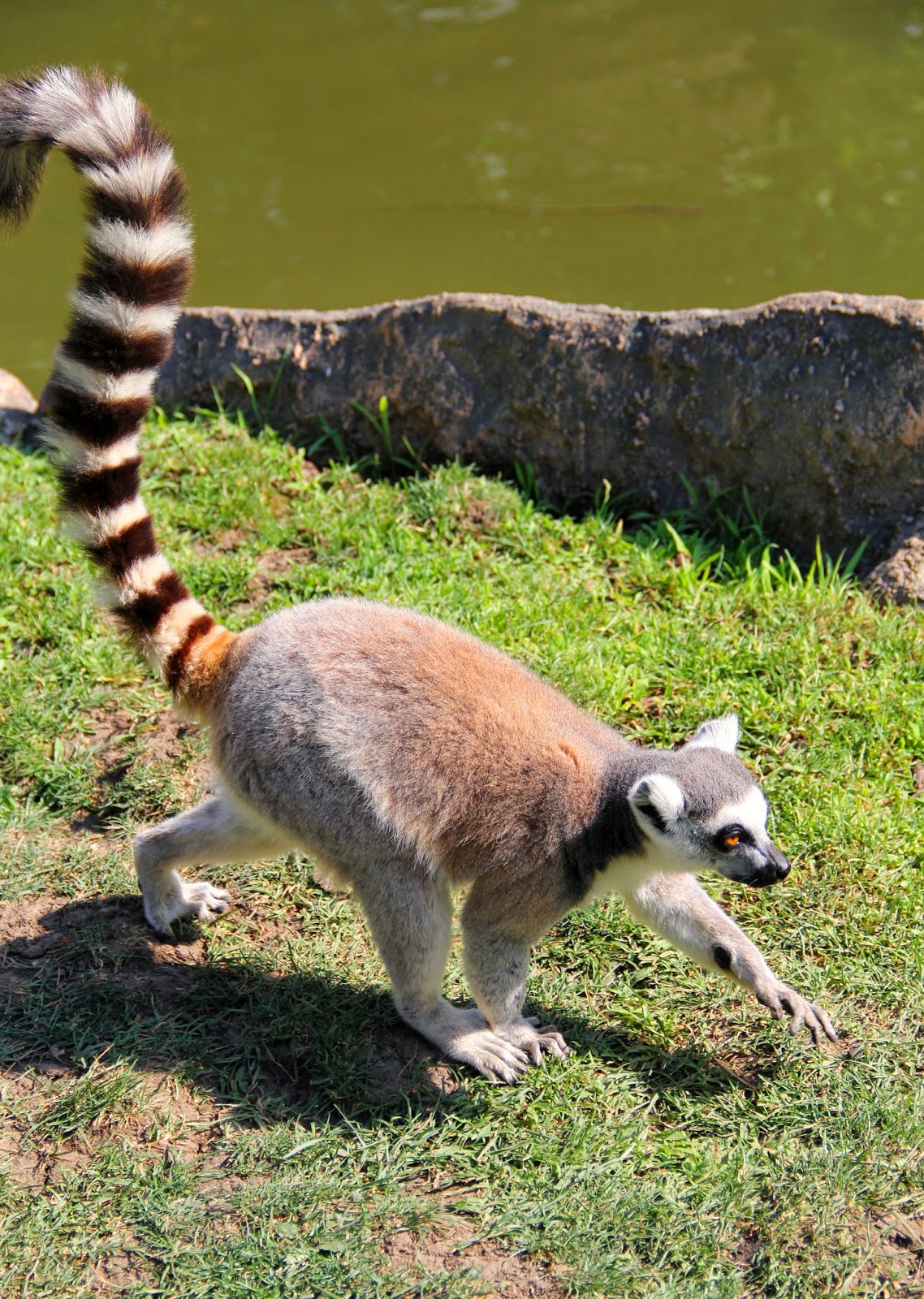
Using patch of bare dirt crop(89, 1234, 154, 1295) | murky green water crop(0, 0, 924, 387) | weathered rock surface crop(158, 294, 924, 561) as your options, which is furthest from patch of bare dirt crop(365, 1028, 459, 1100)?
murky green water crop(0, 0, 924, 387)

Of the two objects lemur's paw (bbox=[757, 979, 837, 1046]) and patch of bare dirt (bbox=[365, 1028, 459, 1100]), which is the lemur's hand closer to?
lemur's paw (bbox=[757, 979, 837, 1046])

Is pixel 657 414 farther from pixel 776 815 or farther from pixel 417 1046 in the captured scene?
pixel 417 1046

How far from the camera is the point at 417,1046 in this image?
375 centimetres

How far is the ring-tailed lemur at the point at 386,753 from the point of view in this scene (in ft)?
11.2

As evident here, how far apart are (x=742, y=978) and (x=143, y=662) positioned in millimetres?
2022

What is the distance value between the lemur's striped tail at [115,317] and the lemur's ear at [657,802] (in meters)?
1.33

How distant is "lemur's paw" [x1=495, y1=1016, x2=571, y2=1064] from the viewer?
3631mm

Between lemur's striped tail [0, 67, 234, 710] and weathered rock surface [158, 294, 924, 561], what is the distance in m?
2.51

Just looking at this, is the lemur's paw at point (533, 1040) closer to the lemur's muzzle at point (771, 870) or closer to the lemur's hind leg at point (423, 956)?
the lemur's hind leg at point (423, 956)

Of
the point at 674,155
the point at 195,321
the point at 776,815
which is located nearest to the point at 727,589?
the point at 776,815

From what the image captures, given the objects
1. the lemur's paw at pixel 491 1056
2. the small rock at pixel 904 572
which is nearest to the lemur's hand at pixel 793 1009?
the lemur's paw at pixel 491 1056

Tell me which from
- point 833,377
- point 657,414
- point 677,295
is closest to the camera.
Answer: point 833,377

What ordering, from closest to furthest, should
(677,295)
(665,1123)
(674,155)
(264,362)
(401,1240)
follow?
(401,1240) < (665,1123) < (264,362) < (677,295) < (674,155)

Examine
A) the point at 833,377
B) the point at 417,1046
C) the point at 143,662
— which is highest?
the point at 833,377
